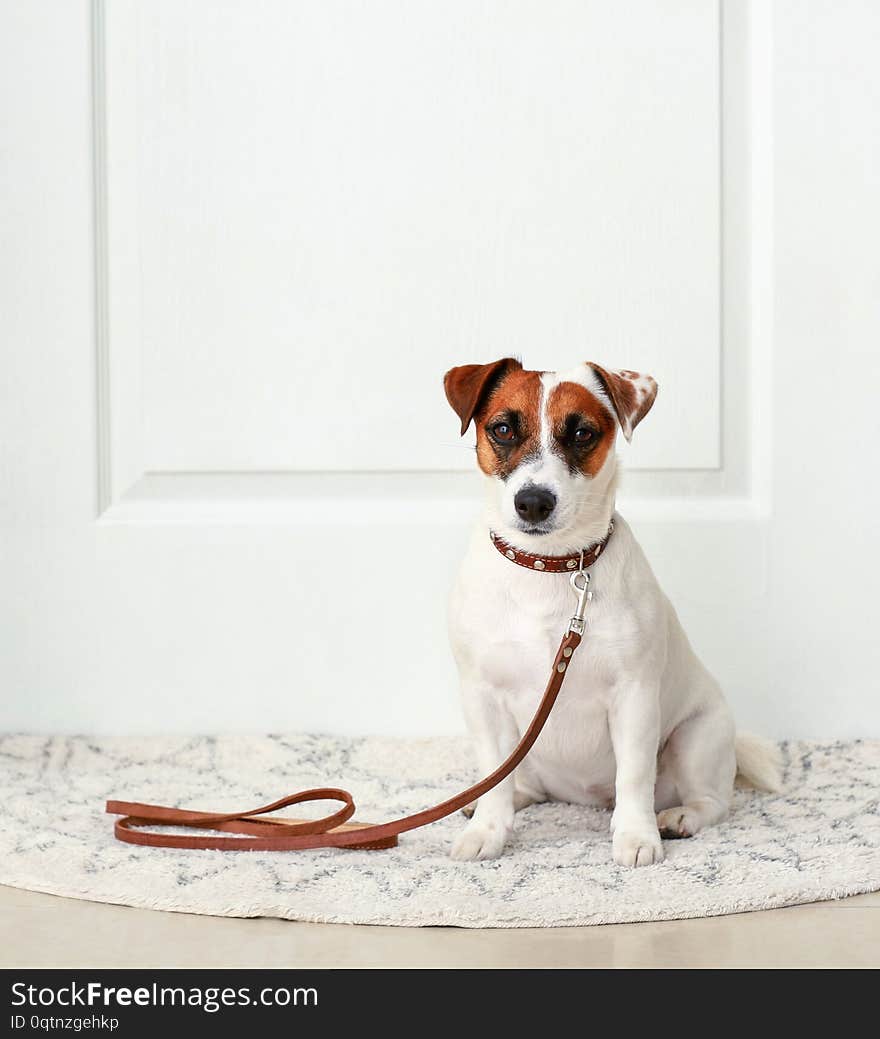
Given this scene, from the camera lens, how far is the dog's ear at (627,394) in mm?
1461

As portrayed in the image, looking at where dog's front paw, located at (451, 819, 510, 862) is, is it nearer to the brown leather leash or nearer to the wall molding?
the brown leather leash

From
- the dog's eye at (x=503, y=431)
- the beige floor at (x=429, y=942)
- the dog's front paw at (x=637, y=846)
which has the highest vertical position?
the dog's eye at (x=503, y=431)

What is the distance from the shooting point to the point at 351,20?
2.01 meters

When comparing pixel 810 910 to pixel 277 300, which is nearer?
pixel 810 910

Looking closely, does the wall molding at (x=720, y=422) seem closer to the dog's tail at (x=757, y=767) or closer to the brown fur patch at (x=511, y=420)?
the dog's tail at (x=757, y=767)

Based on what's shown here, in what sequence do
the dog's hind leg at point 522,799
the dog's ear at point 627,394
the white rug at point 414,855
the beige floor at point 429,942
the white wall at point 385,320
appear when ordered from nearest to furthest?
the beige floor at point 429,942, the white rug at point 414,855, the dog's ear at point 627,394, the dog's hind leg at point 522,799, the white wall at point 385,320

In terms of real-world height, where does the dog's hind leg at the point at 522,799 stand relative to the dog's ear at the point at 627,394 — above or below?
below

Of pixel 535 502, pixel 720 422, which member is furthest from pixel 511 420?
pixel 720 422

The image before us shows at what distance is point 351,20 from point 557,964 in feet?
5.38

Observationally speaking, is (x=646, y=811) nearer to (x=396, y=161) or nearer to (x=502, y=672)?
(x=502, y=672)

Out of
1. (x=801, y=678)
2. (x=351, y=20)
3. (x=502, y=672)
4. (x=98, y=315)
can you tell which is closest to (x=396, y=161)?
(x=351, y=20)

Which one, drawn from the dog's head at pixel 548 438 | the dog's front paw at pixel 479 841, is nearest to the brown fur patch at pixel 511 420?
the dog's head at pixel 548 438

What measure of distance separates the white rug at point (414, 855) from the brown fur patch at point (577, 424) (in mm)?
498

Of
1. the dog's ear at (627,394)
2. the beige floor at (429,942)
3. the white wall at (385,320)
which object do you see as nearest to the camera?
the beige floor at (429,942)
